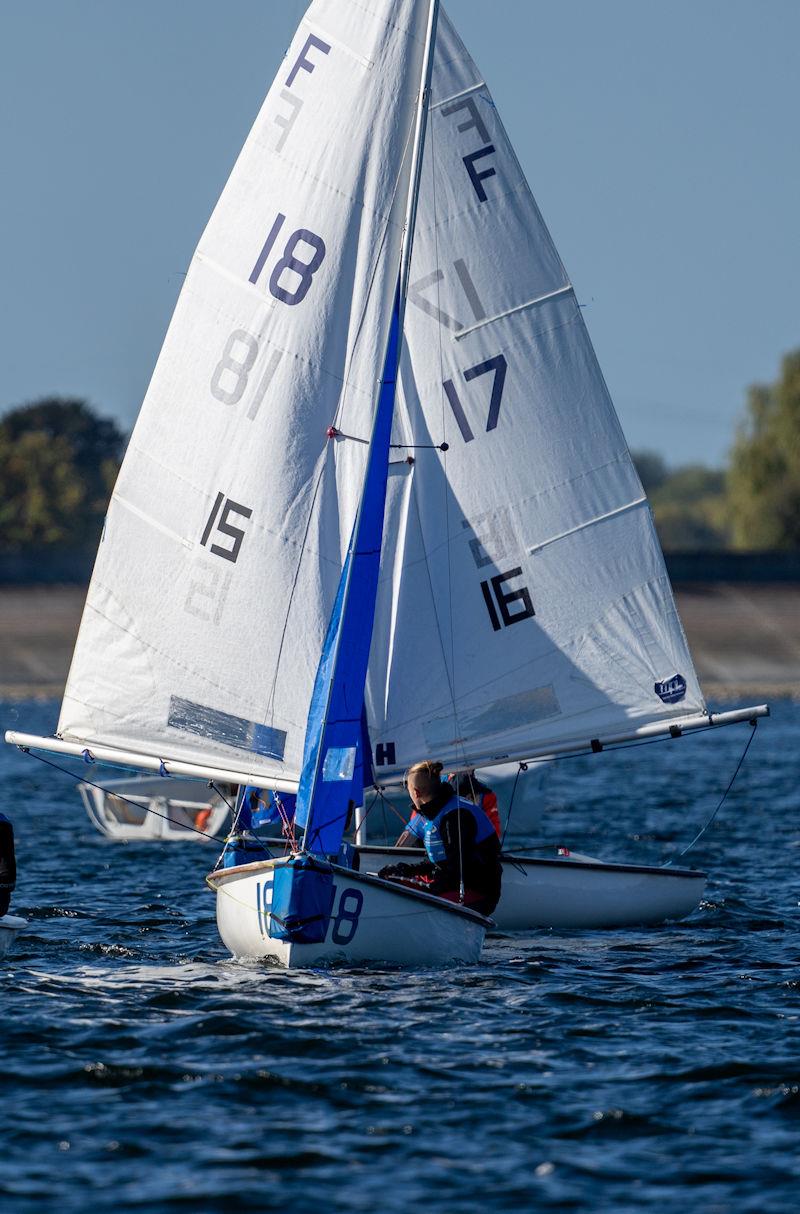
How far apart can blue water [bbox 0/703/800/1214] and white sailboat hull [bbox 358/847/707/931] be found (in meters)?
0.25

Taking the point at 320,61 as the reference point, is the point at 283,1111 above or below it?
below

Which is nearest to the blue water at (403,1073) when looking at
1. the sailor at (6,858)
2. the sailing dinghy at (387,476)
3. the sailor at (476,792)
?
the sailor at (6,858)

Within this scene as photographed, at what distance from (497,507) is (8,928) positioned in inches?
226

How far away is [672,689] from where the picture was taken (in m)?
17.1

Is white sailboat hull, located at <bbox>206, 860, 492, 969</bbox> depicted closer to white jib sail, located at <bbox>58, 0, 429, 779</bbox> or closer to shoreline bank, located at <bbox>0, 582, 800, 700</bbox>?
white jib sail, located at <bbox>58, 0, 429, 779</bbox>

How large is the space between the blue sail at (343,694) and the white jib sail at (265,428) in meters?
1.32

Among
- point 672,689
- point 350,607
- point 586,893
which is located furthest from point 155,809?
point 350,607

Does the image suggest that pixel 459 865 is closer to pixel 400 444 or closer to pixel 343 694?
pixel 343 694

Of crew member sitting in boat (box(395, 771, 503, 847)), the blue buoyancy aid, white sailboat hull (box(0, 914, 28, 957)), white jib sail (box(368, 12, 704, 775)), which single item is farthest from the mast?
white sailboat hull (box(0, 914, 28, 957))

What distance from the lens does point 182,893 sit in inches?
789

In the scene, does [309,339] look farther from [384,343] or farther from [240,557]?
[240,557]

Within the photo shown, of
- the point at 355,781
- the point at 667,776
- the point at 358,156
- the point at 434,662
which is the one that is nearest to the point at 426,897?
the point at 355,781

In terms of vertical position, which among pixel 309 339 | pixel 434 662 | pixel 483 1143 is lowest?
pixel 483 1143

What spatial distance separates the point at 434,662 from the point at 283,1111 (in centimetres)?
671
